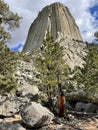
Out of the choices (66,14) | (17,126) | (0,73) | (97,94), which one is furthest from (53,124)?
(66,14)

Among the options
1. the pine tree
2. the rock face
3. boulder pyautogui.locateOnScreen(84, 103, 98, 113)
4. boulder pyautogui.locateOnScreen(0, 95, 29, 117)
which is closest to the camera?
boulder pyautogui.locateOnScreen(0, 95, 29, 117)

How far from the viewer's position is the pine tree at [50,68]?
36.6 meters

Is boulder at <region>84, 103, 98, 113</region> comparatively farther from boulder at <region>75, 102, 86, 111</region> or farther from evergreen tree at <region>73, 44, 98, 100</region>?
evergreen tree at <region>73, 44, 98, 100</region>

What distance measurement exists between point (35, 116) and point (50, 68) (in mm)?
11829

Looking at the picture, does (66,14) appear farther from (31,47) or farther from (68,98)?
(68,98)

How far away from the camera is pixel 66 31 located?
4850 inches

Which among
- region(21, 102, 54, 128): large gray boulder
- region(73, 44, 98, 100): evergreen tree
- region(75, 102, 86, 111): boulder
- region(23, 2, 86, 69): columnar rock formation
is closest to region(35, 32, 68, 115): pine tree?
region(73, 44, 98, 100): evergreen tree

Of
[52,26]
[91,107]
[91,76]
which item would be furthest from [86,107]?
[52,26]

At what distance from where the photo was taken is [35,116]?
88.4ft

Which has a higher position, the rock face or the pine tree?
the rock face

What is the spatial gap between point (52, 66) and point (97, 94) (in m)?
8.80

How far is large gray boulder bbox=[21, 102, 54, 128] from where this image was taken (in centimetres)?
2692

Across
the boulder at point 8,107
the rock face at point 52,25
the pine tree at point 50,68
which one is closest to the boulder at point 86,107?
the pine tree at point 50,68

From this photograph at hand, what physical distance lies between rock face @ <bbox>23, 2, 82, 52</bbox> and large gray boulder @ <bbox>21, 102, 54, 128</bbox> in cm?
9100
